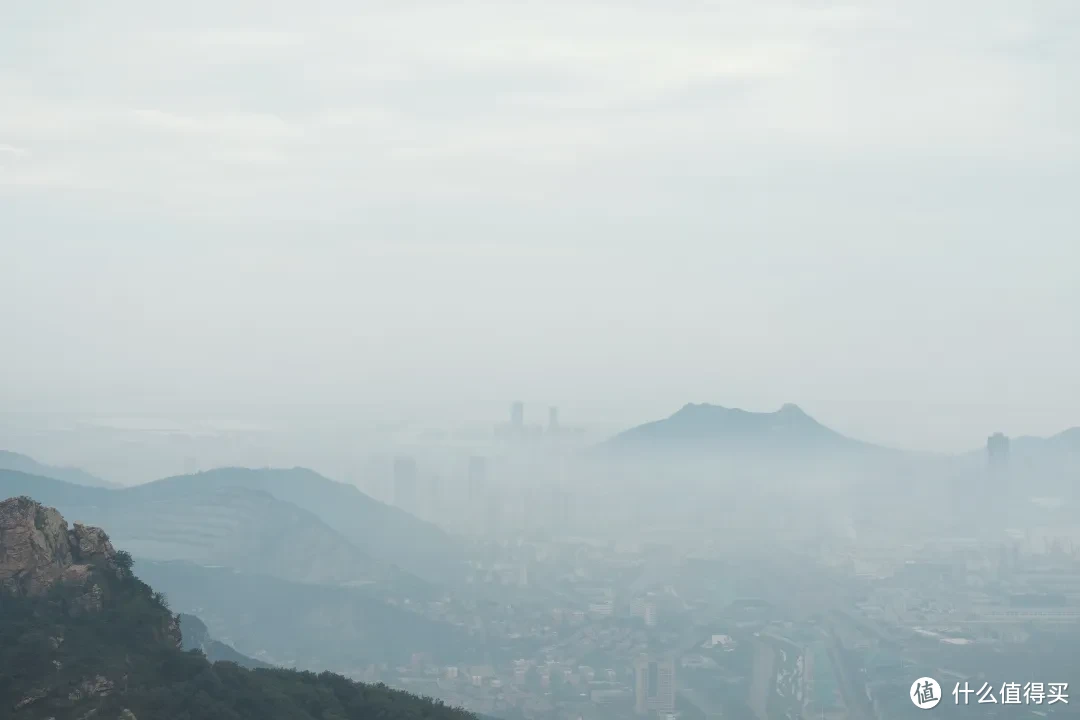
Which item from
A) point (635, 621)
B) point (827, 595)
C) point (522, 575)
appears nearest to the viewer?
point (635, 621)

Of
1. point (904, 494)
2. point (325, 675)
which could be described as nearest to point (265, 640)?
point (325, 675)

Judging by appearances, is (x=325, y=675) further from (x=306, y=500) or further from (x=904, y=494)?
(x=904, y=494)

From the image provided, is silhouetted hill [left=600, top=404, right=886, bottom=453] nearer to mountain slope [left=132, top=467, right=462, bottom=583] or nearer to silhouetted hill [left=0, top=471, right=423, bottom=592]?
mountain slope [left=132, top=467, right=462, bottom=583]

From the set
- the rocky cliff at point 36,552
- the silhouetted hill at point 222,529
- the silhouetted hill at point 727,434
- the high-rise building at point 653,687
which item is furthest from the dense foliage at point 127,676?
the silhouetted hill at point 727,434

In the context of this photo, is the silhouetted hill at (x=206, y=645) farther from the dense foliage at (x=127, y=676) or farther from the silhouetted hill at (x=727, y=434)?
the silhouetted hill at (x=727, y=434)

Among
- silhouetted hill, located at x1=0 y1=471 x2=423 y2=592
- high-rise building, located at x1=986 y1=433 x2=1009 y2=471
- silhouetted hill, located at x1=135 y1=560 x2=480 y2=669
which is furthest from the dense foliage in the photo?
high-rise building, located at x1=986 y1=433 x2=1009 y2=471

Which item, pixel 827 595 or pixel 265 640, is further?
pixel 827 595

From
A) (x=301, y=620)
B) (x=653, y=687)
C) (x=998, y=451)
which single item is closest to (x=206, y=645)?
(x=653, y=687)

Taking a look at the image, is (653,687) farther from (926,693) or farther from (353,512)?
(353,512)
